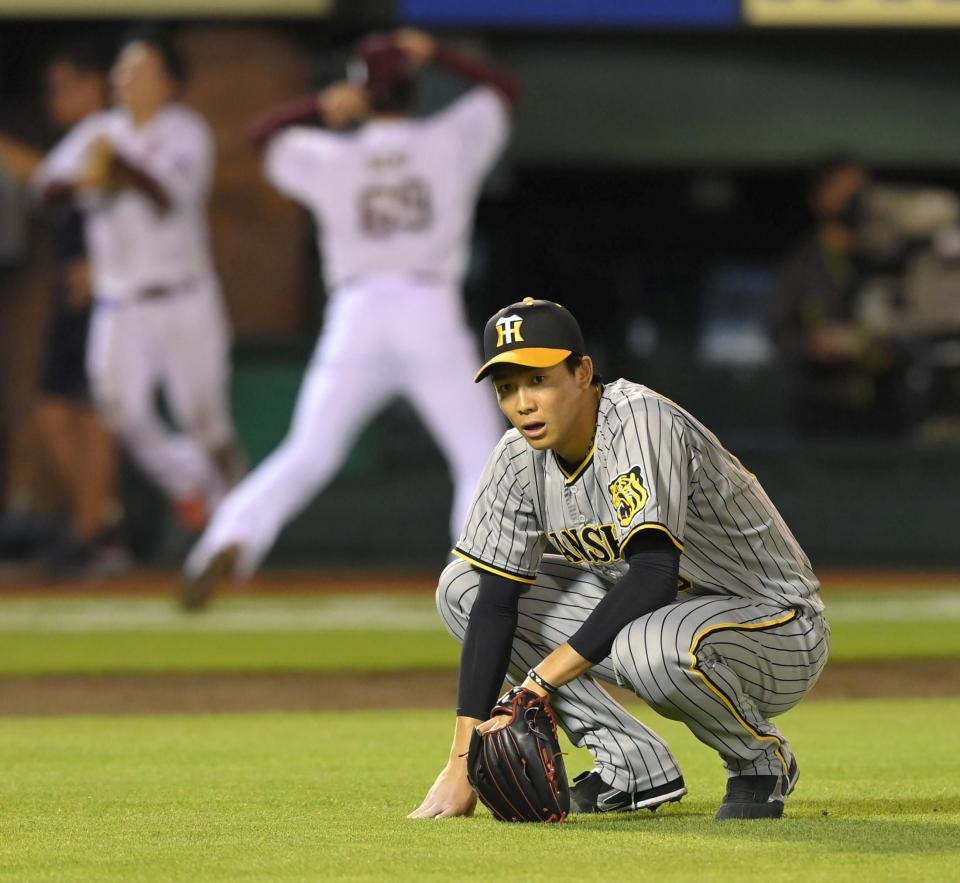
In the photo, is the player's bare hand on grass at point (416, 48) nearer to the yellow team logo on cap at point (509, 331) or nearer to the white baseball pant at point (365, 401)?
the white baseball pant at point (365, 401)

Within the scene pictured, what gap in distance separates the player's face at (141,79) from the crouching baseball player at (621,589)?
27.4 ft

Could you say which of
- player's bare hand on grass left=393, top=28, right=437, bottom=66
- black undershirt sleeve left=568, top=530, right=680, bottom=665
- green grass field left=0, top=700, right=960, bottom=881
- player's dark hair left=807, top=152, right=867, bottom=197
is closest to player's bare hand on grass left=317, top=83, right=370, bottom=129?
player's bare hand on grass left=393, top=28, right=437, bottom=66

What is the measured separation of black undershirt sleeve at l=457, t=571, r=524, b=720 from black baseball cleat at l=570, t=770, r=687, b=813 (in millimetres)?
366

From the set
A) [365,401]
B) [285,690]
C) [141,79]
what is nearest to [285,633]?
[365,401]

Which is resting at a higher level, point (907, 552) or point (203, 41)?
point (203, 41)

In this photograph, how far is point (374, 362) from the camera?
913cm

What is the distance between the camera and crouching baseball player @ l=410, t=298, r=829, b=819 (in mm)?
3934

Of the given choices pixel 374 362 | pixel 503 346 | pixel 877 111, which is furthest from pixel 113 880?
pixel 877 111

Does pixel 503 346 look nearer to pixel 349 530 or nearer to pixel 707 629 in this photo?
pixel 707 629

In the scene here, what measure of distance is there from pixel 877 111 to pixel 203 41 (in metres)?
4.37

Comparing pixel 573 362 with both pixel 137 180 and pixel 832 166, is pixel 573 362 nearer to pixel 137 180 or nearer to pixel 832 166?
pixel 832 166

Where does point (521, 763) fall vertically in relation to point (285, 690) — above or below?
above

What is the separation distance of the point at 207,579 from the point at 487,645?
5.23 metres

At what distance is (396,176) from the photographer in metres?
9.83
